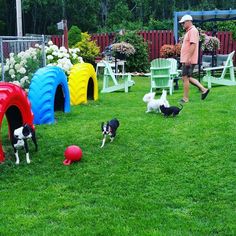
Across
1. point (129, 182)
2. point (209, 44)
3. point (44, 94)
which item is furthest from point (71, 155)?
point (209, 44)

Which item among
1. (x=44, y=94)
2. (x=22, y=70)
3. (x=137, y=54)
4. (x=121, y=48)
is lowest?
(x=44, y=94)

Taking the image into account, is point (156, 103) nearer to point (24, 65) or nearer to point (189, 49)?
point (189, 49)

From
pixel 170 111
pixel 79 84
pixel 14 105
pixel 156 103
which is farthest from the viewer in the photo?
pixel 79 84

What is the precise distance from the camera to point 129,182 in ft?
15.4

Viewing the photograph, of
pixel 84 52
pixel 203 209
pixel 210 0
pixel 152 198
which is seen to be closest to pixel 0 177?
pixel 152 198

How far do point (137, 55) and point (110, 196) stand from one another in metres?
14.9

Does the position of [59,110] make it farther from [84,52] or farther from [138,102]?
[84,52]

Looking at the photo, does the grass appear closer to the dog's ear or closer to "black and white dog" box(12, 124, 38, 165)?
"black and white dog" box(12, 124, 38, 165)

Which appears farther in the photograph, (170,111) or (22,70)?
(22,70)

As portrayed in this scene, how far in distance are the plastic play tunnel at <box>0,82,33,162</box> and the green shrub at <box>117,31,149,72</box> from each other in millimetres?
12448

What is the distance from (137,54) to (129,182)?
1449cm

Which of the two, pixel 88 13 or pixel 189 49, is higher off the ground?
pixel 88 13

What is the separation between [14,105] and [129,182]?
211cm

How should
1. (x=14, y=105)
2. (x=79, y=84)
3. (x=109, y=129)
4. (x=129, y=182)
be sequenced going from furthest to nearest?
(x=79, y=84) → (x=109, y=129) → (x=14, y=105) → (x=129, y=182)
